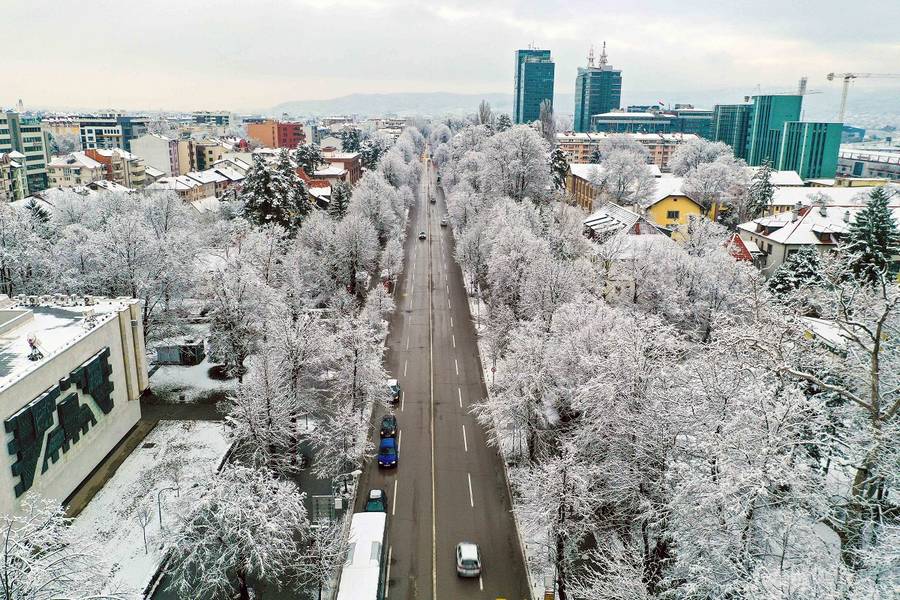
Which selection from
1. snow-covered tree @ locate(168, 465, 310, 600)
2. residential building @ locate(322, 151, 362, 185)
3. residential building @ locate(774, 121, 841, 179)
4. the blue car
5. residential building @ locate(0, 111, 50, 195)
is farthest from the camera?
residential building @ locate(774, 121, 841, 179)

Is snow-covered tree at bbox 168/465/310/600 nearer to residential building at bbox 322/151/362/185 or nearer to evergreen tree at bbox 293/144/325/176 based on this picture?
evergreen tree at bbox 293/144/325/176

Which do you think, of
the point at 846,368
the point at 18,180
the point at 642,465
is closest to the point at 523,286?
the point at 642,465

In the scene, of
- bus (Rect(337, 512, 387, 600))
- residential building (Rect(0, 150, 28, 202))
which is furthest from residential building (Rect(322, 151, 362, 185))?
bus (Rect(337, 512, 387, 600))

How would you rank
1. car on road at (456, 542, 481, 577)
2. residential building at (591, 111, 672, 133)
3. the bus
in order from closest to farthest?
the bus → car on road at (456, 542, 481, 577) → residential building at (591, 111, 672, 133)

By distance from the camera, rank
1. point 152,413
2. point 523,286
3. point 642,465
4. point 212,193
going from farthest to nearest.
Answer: point 212,193
point 523,286
point 152,413
point 642,465

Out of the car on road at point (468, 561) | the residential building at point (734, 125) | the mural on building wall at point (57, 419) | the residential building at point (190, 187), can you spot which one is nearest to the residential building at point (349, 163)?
the residential building at point (190, 187)

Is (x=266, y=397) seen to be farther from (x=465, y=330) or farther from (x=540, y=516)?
(x=465, y=330)

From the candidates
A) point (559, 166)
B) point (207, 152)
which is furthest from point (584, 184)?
point (207, 152)
